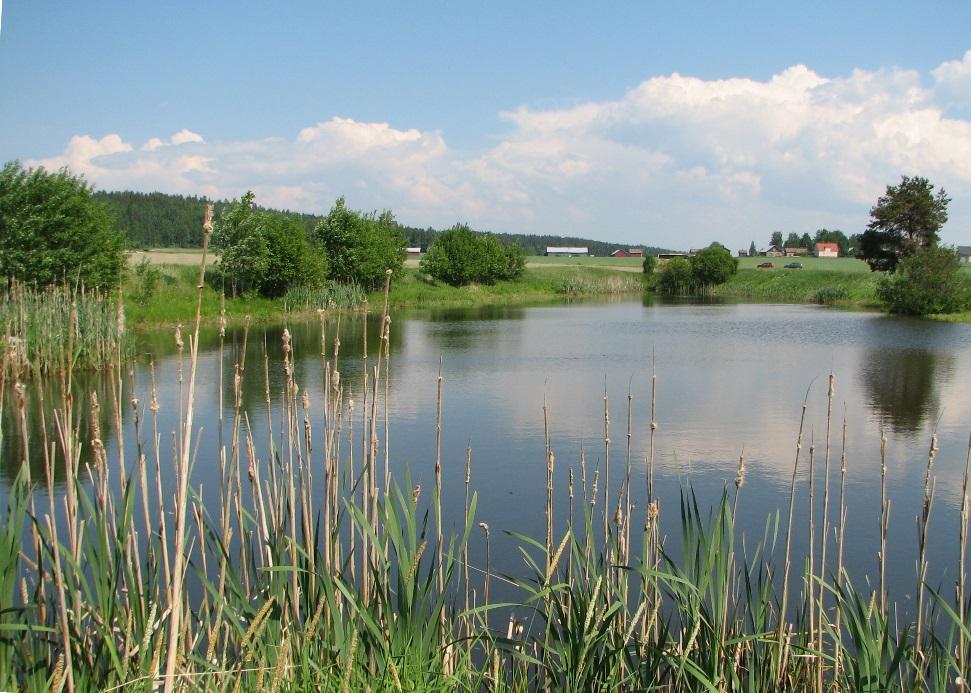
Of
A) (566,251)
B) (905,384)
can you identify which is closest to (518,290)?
(905,384)

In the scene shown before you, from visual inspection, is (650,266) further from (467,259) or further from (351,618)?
(351,618)

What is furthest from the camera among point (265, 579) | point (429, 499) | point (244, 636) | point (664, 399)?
point (664, 399)

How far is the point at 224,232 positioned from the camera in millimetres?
28312

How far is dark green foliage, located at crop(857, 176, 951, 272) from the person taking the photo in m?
43.2

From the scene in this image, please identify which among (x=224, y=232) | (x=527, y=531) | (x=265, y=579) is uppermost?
(x=224, y=232)

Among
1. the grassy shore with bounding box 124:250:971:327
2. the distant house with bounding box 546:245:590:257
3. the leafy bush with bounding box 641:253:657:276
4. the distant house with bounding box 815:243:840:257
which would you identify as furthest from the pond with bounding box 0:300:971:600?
the distant house with bounding box 546:245:590:257

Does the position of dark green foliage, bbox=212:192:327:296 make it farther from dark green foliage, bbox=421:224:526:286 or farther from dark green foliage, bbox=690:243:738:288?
dark green foliage, bbox=690:243:738:288

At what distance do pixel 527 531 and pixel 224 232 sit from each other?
80.3ft

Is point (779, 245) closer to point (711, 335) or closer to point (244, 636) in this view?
point (711, 335)

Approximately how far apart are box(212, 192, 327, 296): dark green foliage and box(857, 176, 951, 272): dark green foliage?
1186 inches

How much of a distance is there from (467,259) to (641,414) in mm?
36326

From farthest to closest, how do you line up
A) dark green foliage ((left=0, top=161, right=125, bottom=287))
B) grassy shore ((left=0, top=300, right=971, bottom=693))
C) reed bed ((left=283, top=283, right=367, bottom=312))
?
reed bed ((left=283, top=283, right=367, bottom=312)) → dark green foliage ((left=0, top=161, right=125, bottom=287)) → grassy shore ((left=0, top=300, right=971, bottom=693))

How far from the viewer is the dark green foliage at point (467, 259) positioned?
46000mm

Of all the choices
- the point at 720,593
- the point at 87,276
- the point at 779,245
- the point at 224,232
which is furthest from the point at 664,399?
the point at 779,245
